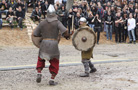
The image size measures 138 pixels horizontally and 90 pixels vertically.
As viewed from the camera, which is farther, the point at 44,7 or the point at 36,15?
the point at 44,7

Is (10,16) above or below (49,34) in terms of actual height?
below

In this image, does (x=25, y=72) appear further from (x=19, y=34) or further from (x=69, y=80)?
(x=19, y=34)

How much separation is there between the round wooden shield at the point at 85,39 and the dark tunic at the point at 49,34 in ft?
3.53

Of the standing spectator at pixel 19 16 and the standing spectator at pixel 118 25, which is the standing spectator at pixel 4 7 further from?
the standing spectator at pixel 118 25

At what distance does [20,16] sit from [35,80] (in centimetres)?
1238

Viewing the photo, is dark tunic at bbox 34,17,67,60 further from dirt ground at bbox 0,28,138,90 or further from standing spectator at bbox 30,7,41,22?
standing spectator at bbox 30,7,41,22

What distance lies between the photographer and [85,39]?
855cm

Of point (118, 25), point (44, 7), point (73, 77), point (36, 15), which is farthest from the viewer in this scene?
Result: point (44, 7)

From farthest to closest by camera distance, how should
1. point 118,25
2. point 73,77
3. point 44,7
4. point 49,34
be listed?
1. point 44,7
2. point 118,25
3. point 73,77
4. point 49,34

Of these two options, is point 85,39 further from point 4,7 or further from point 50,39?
point 4,7

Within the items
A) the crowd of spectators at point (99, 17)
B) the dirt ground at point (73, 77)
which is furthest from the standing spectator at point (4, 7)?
Result: the dirt ground at point (73, 77)

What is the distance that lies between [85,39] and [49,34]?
134 centimetres

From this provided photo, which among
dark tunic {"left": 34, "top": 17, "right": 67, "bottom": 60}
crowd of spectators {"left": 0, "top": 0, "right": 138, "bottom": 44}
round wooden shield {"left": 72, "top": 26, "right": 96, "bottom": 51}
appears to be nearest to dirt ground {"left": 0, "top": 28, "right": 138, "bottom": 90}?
dark tunic {"left": 34, "top": 17, "right": 67, "bottom": 60}

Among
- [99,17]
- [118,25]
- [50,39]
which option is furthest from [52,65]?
[118,25]
